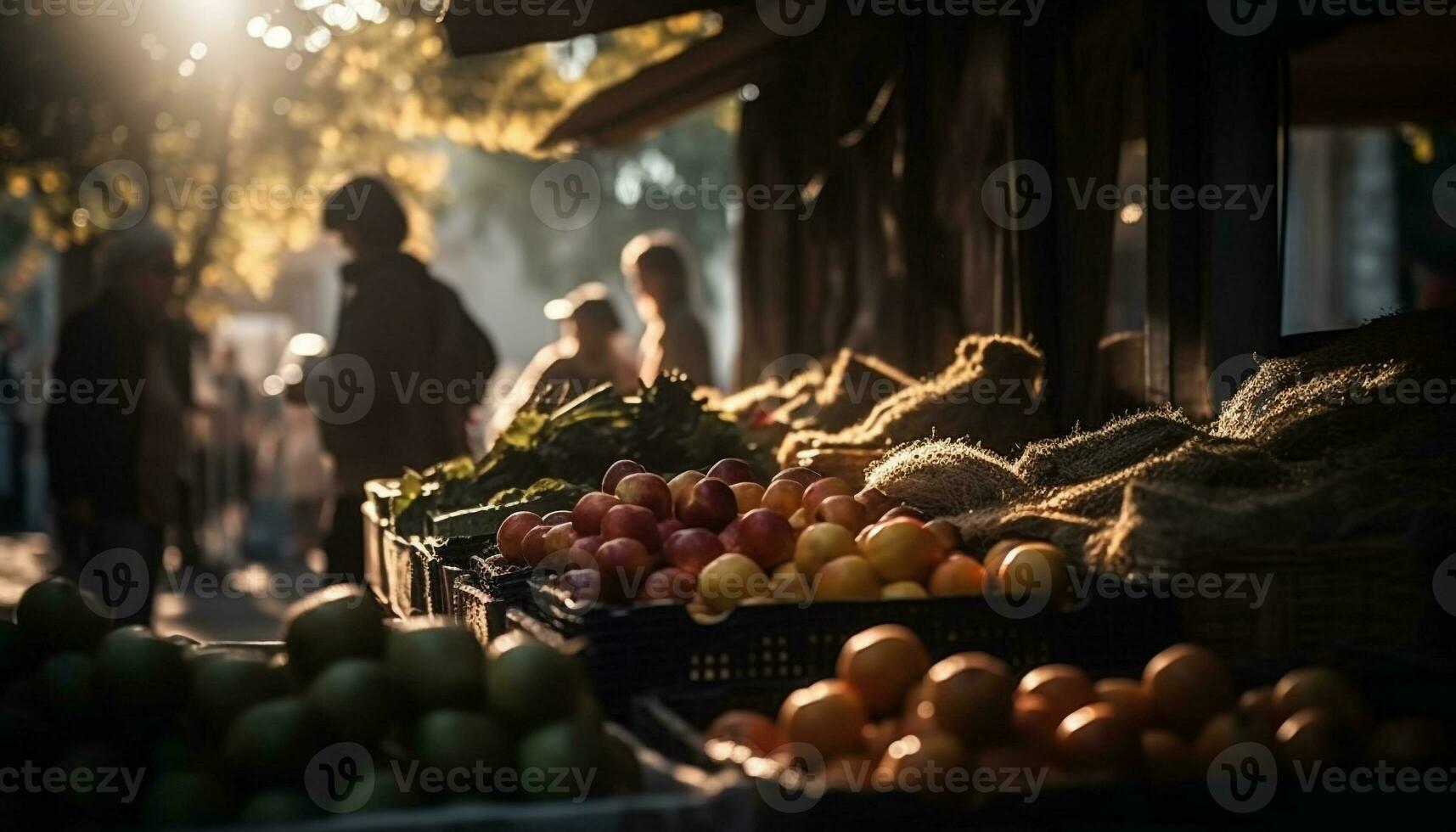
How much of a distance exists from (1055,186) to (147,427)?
4290 mm

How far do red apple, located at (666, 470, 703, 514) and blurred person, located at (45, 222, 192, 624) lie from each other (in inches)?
156

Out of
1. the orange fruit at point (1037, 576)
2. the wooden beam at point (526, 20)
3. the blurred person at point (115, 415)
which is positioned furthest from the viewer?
the blurred person at point (115, 415)

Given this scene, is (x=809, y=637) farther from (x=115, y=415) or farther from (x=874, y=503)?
(x=115, y=415)

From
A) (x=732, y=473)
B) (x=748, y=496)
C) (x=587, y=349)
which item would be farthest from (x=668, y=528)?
(x=587, y=349)

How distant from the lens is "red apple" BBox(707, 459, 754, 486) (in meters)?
Result: 4.63

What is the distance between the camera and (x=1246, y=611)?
11.3 feet

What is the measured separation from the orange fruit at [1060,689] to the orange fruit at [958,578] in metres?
0.70

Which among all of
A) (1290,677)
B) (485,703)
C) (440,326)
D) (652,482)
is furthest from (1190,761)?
(440,326)

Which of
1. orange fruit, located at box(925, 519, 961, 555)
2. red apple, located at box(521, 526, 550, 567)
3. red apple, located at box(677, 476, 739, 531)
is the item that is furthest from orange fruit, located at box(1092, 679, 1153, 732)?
red apple, located at box(521, 526, 550, 567)

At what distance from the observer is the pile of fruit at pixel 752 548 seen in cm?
361

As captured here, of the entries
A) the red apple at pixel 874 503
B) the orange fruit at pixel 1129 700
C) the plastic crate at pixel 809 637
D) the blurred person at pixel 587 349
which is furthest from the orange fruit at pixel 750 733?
the blurred person at pixel 587 349

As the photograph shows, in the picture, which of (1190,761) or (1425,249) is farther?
(1425,249)

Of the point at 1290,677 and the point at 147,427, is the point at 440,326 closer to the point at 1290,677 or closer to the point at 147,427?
the point at 147,427

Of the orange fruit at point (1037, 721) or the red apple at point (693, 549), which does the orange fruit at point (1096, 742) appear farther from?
the red apple at point (693, 549)
